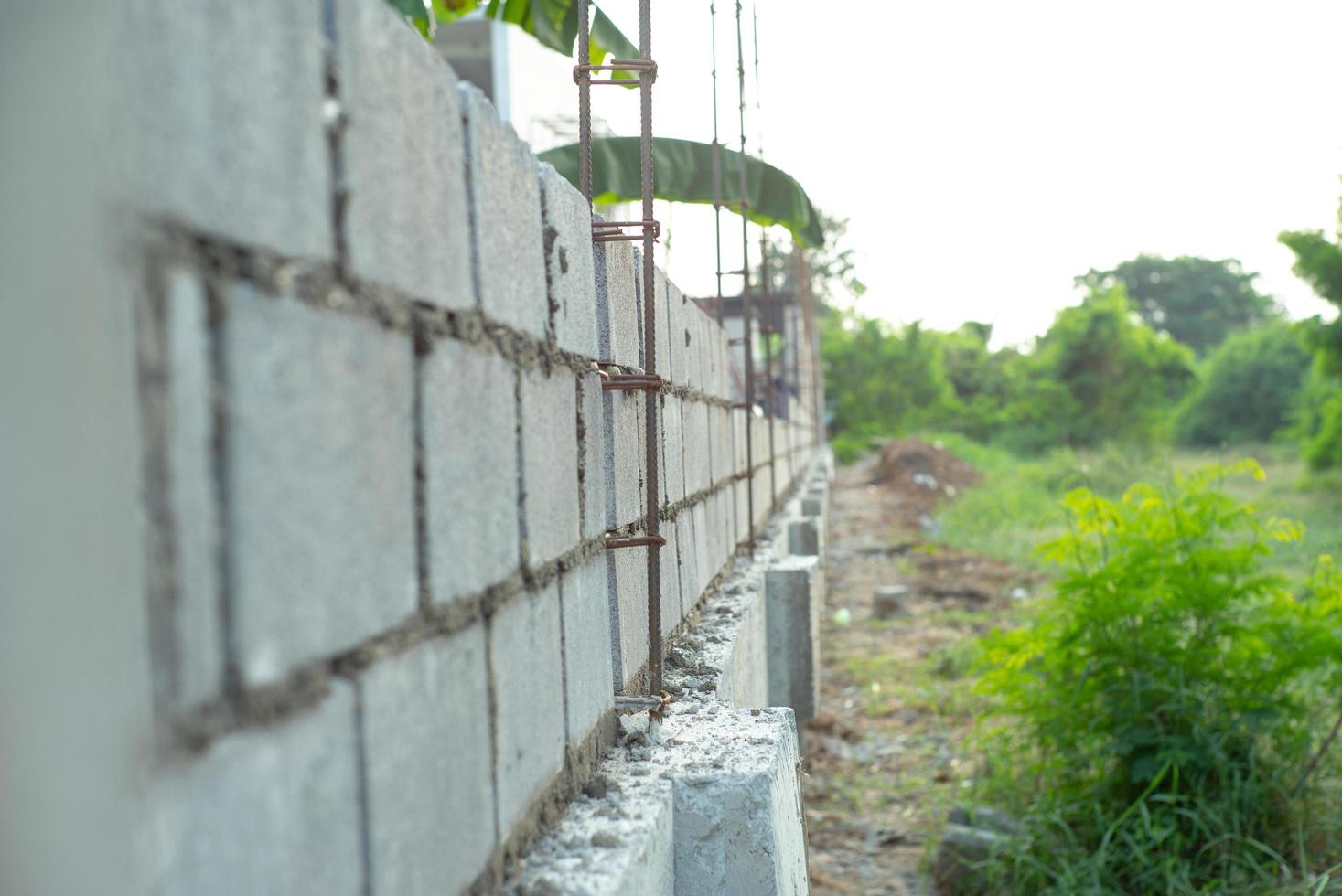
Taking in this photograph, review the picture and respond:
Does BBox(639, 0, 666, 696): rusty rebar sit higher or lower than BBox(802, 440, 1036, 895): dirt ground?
higher

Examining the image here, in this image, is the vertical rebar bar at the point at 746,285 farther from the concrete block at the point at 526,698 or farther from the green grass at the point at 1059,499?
the concrete block at the point at 526,698

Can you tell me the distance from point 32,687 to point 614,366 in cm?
168

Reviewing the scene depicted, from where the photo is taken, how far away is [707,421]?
4.17 metres

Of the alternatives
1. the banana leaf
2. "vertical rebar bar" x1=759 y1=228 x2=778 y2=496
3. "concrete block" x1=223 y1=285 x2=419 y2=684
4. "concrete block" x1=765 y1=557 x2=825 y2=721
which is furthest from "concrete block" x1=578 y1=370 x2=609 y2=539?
"vertical rebar bar" x1=759 y1=228 x2=778 y2=496

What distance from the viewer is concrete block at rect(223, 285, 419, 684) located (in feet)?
3.03

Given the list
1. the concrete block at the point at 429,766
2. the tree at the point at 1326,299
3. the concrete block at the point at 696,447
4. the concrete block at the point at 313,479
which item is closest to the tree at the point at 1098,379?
the tree at the point at 1326,299

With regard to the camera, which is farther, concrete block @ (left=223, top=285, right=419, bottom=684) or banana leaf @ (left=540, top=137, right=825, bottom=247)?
banana leaf @ (left=540, top=137, right=825, bottom=247)

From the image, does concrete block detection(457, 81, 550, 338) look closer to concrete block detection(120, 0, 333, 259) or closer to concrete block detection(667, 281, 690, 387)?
concrete block detection(120, 0, 333, 259)

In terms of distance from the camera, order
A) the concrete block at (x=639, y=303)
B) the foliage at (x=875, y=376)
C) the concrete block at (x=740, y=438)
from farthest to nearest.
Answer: the foliage at (x=875, y=376), the concrete block at (x=740, y=438), the concrete block at (x=639, y=303)

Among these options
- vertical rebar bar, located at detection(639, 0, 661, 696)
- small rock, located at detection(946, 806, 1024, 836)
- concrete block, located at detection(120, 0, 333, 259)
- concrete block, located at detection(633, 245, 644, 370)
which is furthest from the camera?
small rock, located at detection(946, 806, 1024, 836)

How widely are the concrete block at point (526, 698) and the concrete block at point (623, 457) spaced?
20.7 inches

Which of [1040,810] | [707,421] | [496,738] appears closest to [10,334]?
[496,738]

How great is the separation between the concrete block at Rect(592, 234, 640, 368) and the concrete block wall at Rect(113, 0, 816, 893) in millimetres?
380

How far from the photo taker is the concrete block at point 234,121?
0.82 metres
